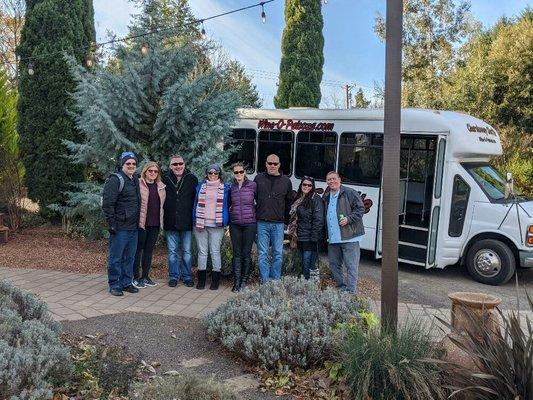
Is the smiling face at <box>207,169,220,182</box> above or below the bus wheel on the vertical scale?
above

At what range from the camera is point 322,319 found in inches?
162

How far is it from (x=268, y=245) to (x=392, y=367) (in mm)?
3451

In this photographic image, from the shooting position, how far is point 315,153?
974 cm

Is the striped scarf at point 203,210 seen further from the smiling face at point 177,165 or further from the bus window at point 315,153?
the bus window at point 315,153

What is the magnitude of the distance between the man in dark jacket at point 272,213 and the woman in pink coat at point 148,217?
4.28ft

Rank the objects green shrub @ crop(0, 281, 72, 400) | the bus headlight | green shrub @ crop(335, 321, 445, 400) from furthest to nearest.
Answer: the bus headlight, green shrub @ crop(335, 321, 445, 400), green shrub @ crop(0, 281, 72, 400)

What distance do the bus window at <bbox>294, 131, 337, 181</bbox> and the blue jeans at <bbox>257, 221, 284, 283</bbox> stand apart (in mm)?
3375

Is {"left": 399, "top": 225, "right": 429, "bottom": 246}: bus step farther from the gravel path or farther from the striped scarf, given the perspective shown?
the gravel path

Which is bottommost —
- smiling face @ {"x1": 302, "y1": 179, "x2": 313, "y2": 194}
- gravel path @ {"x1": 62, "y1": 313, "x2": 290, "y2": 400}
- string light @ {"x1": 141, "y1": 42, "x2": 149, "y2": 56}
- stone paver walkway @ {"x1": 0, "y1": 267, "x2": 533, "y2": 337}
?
stone paver walkway @ {"x1": 0, "y1": 267, "x2": 533, "y2": 337}

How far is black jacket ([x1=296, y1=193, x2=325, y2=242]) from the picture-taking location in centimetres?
641

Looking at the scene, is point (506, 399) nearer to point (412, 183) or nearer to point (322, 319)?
point (322, 319)

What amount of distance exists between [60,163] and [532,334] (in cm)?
904

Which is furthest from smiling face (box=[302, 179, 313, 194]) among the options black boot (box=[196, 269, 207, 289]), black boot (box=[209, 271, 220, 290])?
black boot (box=[196, 269, 207, 289])

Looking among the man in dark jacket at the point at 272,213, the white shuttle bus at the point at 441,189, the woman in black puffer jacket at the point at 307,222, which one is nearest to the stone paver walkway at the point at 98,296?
the man in dark jacket at the point at 272,213
